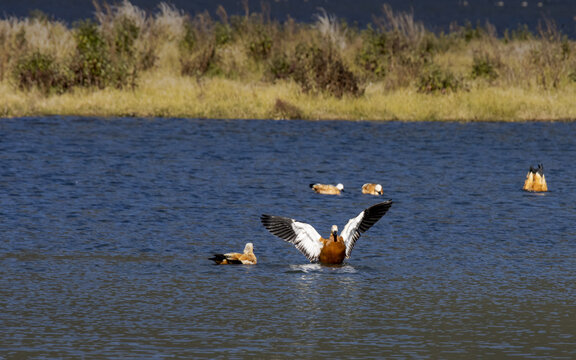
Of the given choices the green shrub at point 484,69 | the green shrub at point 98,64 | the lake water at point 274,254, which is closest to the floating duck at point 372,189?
the lake water at point 274,254

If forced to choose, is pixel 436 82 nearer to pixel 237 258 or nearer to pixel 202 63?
pixel 202 63

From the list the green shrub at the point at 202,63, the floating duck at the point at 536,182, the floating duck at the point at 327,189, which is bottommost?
the floating duck at the point at 327,189

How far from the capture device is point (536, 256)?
541 inches

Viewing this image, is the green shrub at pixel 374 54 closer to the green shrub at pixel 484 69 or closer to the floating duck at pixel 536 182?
the green shrub at pixel 484 69

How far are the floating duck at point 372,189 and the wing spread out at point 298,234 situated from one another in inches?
254

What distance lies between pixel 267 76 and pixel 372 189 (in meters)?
17.6

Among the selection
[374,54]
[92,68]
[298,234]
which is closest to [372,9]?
[374,54]

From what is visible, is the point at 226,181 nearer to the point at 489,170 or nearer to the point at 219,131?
the point at 489,170

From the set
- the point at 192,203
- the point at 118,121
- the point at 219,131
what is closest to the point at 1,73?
the point at 118,121

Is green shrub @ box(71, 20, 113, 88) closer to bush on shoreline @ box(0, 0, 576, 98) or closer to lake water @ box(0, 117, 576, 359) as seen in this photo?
bush on shoreline @ box(0, 0, 576, 98)

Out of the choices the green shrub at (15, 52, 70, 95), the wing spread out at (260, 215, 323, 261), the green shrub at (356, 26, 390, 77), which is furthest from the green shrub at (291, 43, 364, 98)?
the wing spread out at (260, 215, 323, 261)

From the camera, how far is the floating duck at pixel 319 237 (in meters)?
12.9

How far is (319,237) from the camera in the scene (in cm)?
1302

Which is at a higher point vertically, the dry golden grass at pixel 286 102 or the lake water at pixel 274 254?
the dry golden grass at pixel 286 102
